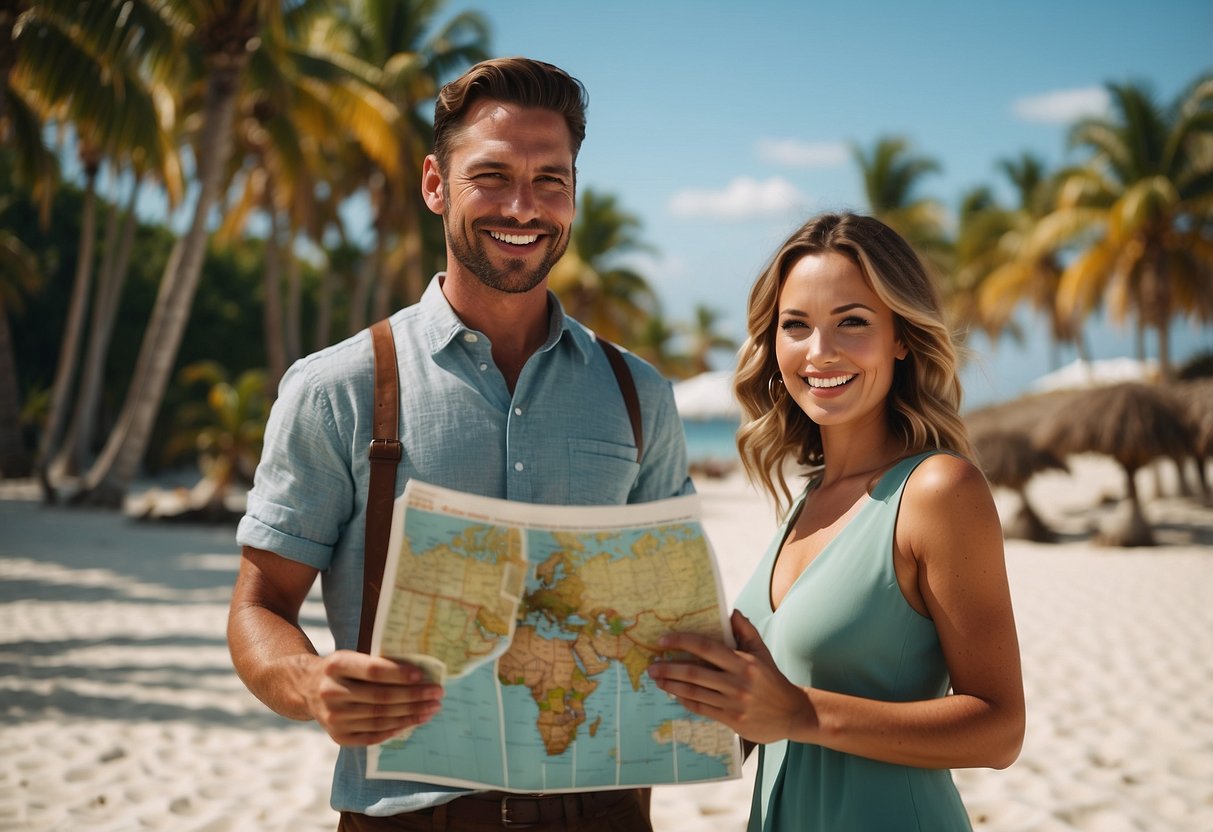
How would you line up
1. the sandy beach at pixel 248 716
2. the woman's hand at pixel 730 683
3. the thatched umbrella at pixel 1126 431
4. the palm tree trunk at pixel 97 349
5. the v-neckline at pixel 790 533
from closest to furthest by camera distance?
the woman's hand at pixel 730 683 → the v-neckline at pixel 790 533 → the sandy beach at pixel 248 716 → the thatched umbrella at pixel 1126 431 → the palm tree trunk at pixel 97 349

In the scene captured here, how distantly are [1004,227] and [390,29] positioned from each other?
22.6m

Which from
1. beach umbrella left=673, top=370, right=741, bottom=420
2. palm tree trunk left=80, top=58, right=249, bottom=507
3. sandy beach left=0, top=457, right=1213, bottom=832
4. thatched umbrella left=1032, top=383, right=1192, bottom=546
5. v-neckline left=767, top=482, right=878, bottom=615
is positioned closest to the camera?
v-neckline left=767, top=482, right=878, bottom=615

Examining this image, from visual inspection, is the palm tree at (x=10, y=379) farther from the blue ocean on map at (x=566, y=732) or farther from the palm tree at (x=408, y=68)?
the blue ocean on map at (x=566, y=732)

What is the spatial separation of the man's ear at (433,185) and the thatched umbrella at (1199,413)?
51.1 ft

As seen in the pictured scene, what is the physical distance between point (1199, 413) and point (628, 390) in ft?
54.6

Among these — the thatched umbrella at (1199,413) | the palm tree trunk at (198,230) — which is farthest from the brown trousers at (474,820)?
the thatched umbrella at (1199,413)

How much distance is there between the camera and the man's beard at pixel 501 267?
195 centimetres

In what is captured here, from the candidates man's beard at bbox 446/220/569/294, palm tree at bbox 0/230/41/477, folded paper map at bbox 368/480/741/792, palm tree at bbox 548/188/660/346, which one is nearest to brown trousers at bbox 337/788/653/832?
folded paper map at bbox 368/480/741/792

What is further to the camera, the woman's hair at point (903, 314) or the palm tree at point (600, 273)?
the palm tree at point (600, 273)

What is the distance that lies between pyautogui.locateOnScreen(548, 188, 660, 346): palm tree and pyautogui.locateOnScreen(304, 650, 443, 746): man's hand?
27765 mm

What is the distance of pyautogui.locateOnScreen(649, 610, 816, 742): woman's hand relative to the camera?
139 cm

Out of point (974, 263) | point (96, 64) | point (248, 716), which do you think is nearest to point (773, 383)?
point (248, 716)

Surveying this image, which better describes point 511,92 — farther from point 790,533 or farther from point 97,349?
point 97,349

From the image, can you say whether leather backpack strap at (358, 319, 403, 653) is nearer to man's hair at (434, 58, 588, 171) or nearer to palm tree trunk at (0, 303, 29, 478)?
man's hair at (434, 58, 588, 171)
